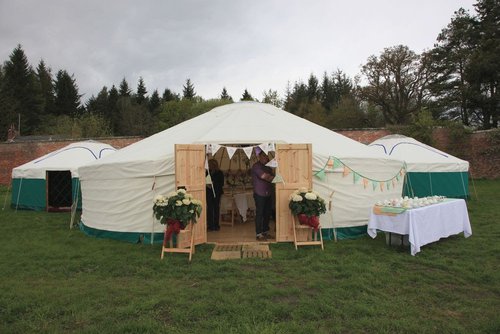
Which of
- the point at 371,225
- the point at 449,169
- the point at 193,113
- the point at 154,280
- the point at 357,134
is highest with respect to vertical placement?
the point at 193,113

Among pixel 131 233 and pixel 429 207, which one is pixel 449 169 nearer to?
pixel 429 207

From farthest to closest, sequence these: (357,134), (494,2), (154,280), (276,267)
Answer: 1. (494,2)
2. (357,134)
3. (276,267)
4. (154,280)

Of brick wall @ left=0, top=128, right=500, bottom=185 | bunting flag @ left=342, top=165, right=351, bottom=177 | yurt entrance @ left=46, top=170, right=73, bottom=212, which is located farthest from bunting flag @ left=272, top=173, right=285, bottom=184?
brick wall @ left=0, top=128, right=500, bottom=185

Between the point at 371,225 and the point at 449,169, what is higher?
the point at 449,169

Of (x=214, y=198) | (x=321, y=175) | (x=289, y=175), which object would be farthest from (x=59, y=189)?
(x=321, y=175)

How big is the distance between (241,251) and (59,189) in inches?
283

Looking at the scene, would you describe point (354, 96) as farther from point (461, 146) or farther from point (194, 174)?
point (194, 174)

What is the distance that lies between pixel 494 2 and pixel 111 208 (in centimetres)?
2297

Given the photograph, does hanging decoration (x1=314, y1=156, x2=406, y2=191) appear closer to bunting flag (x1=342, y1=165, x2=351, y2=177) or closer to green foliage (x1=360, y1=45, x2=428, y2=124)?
bunting flag (x1=342, y1=165, x2=351, y2=177)

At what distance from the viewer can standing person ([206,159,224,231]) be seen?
6633 mm

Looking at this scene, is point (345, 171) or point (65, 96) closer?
point (345, 171)

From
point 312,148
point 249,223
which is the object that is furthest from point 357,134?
point 312,148

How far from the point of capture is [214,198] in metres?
6.63

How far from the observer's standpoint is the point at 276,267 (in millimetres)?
4289
